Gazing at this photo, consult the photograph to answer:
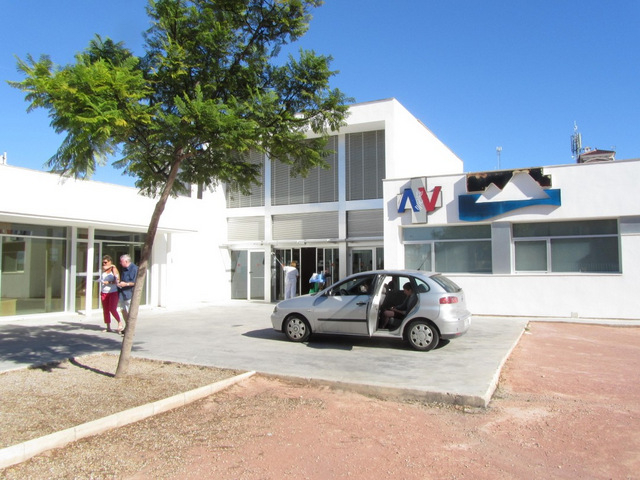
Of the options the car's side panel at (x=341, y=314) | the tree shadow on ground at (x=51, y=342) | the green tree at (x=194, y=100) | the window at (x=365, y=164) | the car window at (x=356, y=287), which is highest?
the window at (x=365, y=164)

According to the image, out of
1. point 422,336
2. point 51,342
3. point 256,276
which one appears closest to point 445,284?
point 422,336

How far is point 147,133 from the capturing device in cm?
662

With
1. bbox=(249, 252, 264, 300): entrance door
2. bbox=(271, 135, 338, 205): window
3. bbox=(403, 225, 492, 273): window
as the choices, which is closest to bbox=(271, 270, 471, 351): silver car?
bbox=(403, 225, 492, 273): window

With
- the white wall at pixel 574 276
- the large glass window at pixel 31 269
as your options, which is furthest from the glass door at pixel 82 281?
the white wall at pixel 574 276

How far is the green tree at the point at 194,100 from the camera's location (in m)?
5.68

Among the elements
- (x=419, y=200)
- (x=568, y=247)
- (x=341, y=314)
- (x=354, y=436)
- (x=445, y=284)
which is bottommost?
(x=354, y=436)

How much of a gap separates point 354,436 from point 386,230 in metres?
12.1

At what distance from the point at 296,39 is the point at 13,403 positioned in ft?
19.9

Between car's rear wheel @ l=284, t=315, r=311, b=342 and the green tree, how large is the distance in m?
3.50

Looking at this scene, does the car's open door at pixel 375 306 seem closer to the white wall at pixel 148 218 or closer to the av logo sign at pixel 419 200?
the white wall at pixel 148 218

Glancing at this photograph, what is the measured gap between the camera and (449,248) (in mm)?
16062

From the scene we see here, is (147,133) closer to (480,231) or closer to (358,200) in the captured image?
(480,231)

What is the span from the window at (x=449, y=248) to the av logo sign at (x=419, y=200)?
1.96 feet

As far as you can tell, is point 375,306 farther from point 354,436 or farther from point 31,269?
point 31,269
